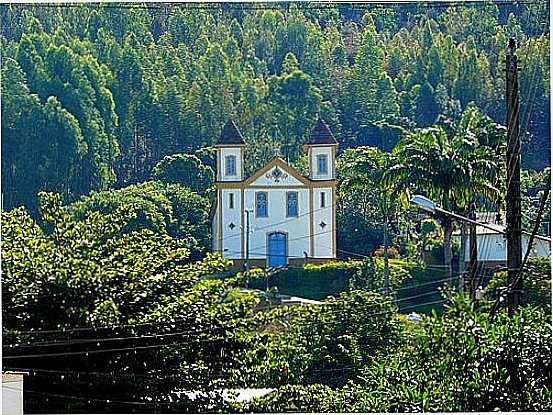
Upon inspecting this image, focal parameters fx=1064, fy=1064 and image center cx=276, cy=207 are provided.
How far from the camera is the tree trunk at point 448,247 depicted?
4746 millimetres

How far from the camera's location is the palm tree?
188 inches

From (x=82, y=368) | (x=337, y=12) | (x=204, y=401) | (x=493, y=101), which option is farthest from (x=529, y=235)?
(x=82, y=368)

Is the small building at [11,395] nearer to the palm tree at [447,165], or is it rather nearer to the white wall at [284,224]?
the white wall at [284,224]

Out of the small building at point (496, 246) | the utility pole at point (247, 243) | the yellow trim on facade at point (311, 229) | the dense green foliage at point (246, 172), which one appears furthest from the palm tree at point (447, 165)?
the utility pole at point (247, 243)

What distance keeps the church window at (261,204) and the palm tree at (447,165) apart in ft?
1.83

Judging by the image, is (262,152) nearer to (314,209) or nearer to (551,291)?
(314,209)

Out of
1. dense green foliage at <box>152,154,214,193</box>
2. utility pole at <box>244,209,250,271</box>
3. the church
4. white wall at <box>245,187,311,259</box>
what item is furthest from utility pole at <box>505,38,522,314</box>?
dense green foliage at <box>152,154,214,193</box>

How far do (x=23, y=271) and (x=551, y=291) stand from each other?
7.72 feet

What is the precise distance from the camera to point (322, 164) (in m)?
4.79

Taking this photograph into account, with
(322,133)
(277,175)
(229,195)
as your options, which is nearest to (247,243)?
(229,195)

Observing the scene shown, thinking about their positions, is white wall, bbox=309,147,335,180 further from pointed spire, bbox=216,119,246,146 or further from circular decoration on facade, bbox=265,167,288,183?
pointed spire, bbox=216,119,246,146

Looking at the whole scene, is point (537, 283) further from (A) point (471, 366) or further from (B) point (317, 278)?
(B) point (317, 278)

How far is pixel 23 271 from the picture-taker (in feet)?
15.9

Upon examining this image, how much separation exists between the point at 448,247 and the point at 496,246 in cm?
21
